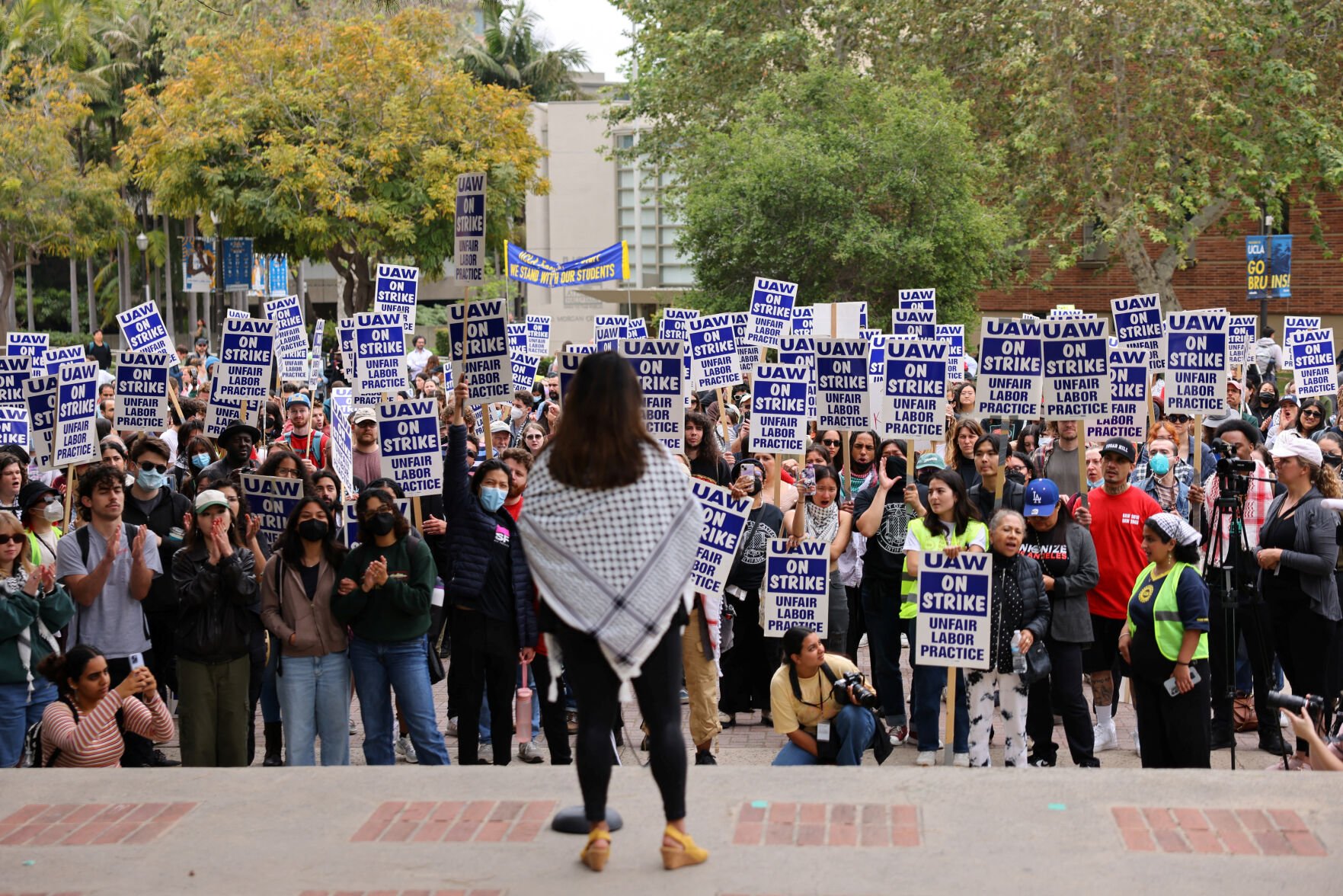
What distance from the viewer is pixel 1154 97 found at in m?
27.8

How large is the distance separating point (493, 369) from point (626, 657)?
19.2 feet

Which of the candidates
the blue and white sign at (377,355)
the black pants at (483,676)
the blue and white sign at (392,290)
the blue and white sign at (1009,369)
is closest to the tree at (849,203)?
the blue and white sign at (392,290)

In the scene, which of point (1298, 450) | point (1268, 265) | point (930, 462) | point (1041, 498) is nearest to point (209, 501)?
point (1041, 498)

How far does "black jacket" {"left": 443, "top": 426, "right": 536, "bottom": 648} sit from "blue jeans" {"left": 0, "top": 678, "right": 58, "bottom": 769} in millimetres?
2084

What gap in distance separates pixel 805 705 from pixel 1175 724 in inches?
72.3

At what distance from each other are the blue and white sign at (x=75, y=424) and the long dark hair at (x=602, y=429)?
7.39 metres

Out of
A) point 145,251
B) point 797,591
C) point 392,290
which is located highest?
point 145,251

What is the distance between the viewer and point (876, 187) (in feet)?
87.2

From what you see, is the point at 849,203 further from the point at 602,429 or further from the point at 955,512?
the point at 602,429

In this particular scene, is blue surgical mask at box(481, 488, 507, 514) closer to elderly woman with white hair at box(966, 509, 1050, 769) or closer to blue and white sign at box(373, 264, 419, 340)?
elderly woman with white hair at box(966, 509, 1050, 769)

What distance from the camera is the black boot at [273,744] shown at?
888cm

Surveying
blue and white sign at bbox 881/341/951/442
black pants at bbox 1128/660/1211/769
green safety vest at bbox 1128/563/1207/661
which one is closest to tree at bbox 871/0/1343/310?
blue and white sign at bbox 881/341/951/442

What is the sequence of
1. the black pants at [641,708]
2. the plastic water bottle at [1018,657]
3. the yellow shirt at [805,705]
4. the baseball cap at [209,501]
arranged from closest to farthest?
the black pants at [641,708] < the yellow shirt at [805,705] < the baseball cap at [209,501] < the plastic water bottle at [1018,657]

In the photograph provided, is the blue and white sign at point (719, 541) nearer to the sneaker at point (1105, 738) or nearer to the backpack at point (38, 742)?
the sneaker at point (1105, 738)
